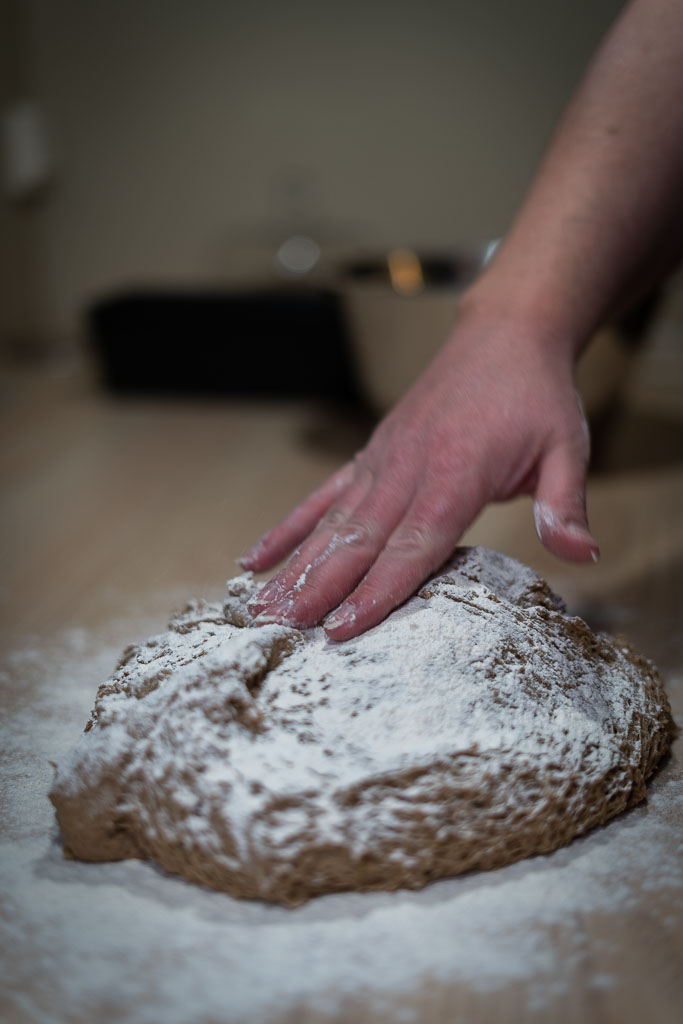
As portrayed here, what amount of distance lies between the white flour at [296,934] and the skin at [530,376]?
9.6 inches

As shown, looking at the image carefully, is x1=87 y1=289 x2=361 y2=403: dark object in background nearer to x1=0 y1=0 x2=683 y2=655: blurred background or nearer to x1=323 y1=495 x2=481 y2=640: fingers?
x1=0 y1=0 x2=683 y2=655: blurred background

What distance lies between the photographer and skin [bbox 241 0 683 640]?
88 centimetres

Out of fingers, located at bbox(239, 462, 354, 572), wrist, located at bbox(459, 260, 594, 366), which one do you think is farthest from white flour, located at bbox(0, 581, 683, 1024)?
wrist, located at bbox(459, 260, 594, 366)

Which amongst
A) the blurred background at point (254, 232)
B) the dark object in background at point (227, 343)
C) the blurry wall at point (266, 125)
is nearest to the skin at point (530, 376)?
the blurred background at point (254, 232)

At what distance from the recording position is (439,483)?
93 cm

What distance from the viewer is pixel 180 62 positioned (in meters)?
3.05

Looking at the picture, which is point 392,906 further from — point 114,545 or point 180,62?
point 180,62

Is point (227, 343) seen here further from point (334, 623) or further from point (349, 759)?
point (349, 759)

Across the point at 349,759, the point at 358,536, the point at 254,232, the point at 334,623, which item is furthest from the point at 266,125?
the point at 349,759

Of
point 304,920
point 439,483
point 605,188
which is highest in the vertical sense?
point 605,188

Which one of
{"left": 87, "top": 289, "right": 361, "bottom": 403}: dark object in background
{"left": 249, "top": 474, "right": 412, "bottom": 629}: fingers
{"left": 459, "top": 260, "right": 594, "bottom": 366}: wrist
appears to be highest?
{"left": 459, "top": 260, "right": 594, "bottom": 366}: wrist

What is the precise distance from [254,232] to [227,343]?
1052 mm

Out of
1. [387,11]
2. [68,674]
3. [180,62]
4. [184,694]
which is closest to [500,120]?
[387,11]

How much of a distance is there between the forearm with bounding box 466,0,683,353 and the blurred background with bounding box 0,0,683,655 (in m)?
0.67
